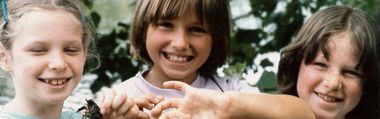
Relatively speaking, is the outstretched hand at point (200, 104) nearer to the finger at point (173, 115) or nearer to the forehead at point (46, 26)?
the finger at point (173, 115)

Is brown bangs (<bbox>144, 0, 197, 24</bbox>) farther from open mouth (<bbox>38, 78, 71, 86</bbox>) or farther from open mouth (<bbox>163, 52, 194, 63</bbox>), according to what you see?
open mouth (<bbox>38, 78, 71, 86</bbox>)

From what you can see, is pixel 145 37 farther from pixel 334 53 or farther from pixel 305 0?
pixel 305 0

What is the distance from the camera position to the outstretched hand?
234 centimetres

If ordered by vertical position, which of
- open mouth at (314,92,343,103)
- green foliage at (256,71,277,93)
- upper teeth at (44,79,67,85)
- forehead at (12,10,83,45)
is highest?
forehead at (12,10,83,45)

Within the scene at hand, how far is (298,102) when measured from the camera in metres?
2.64

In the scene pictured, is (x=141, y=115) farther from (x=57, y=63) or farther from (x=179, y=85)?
(x=57, y=63)

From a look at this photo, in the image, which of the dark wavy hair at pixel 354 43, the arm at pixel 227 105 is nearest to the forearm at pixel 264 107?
the arm at pixel 227 105

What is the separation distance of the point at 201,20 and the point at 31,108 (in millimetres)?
923

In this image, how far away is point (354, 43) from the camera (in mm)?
3023

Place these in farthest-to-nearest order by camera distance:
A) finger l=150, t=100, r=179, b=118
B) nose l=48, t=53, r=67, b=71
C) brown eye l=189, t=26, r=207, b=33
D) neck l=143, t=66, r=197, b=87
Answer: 1. neck l=143, t=66, r=197, b=87
2. brown eye l=189, t=26, r=207, b=33
3. finger l=150, t=100, r=179, b=118
4. nose l=48, t=53, r=67, b=71

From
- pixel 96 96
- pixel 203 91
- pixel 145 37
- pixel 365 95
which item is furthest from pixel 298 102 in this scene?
pixel 96 96

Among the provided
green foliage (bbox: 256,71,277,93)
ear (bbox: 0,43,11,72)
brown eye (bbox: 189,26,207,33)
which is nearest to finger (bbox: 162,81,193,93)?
A: ear (bbox: 0,43,11,72)

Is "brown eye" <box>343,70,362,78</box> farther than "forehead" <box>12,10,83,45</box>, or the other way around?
"brown eye" <box>343,70,362,78</box>

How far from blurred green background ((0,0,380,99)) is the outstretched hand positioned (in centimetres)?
180
